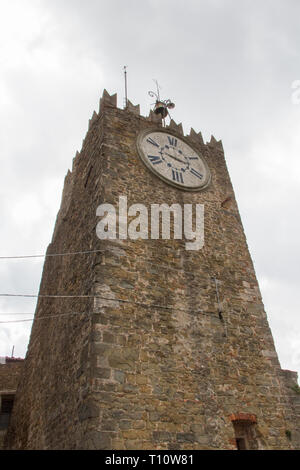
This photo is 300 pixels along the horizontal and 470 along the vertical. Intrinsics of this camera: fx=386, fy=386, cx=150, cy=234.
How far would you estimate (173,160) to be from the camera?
387 inches

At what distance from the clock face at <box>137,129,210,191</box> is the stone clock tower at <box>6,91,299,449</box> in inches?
1.5

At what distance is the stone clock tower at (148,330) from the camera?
5832 mm

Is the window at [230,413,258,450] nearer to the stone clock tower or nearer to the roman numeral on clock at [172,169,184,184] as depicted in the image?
the stone clock tower

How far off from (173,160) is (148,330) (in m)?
4.85

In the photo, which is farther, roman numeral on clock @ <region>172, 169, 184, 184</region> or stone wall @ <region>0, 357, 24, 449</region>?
stone wall @ <region>0, 357, 24, 449</region>

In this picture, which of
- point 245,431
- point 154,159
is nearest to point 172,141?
point 154,159

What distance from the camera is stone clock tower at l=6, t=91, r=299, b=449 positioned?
583 cm

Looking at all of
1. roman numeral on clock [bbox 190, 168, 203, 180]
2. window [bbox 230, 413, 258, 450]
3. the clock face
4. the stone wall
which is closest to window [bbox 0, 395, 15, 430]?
the stone wall

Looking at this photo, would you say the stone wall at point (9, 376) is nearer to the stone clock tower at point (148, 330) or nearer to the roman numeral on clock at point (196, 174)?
the stone clock tower at point (148, 330)

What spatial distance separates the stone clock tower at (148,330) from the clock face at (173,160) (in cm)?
4

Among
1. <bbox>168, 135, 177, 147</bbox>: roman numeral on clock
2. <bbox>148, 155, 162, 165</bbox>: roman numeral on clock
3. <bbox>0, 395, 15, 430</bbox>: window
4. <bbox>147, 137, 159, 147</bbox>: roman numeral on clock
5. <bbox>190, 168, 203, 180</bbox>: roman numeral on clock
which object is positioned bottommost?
<bbox>0, 395, 15, 430</bbox>: window

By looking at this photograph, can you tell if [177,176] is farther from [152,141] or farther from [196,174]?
[152,141]

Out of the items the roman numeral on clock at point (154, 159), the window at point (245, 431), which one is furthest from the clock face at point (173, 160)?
the window at point (245, 431)
